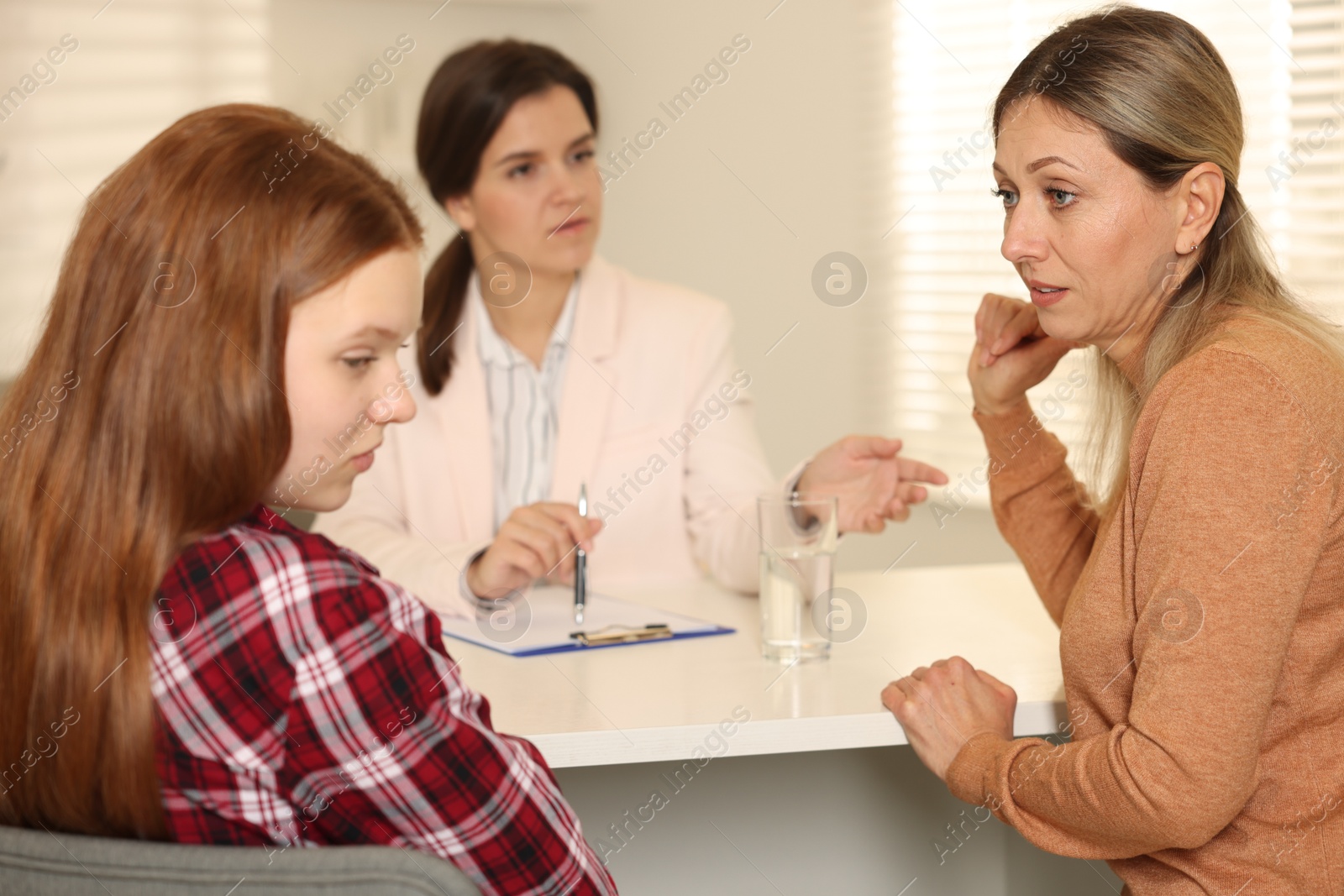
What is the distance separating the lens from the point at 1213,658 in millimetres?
891

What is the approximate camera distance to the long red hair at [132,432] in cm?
73

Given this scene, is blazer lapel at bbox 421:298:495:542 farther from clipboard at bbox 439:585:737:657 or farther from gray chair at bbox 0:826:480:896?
gray chair at bbox 0:826:480:896

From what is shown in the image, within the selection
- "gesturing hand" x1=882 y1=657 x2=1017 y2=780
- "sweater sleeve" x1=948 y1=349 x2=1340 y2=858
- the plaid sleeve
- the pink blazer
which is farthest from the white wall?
the plaid sleeve

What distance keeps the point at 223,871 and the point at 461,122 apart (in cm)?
183

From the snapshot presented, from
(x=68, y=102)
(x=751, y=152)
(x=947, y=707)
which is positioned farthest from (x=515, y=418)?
(x=68, y=102)

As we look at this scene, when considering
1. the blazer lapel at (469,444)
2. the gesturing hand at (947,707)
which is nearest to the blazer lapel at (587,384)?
the blazer lapel at (469,444)

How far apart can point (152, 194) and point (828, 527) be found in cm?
77

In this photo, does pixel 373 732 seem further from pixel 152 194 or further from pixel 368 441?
pixel 152 194

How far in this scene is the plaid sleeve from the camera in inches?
28.2

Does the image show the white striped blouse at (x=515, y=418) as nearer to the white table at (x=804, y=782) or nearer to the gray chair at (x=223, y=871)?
the white table at (x=804, y=782)

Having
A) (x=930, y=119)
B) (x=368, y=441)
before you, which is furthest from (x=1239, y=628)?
(x=930, y=119)

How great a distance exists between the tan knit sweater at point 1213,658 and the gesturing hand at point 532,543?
0.60 m

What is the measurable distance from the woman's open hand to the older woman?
0.15 meters

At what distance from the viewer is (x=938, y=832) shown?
1.47 meters
